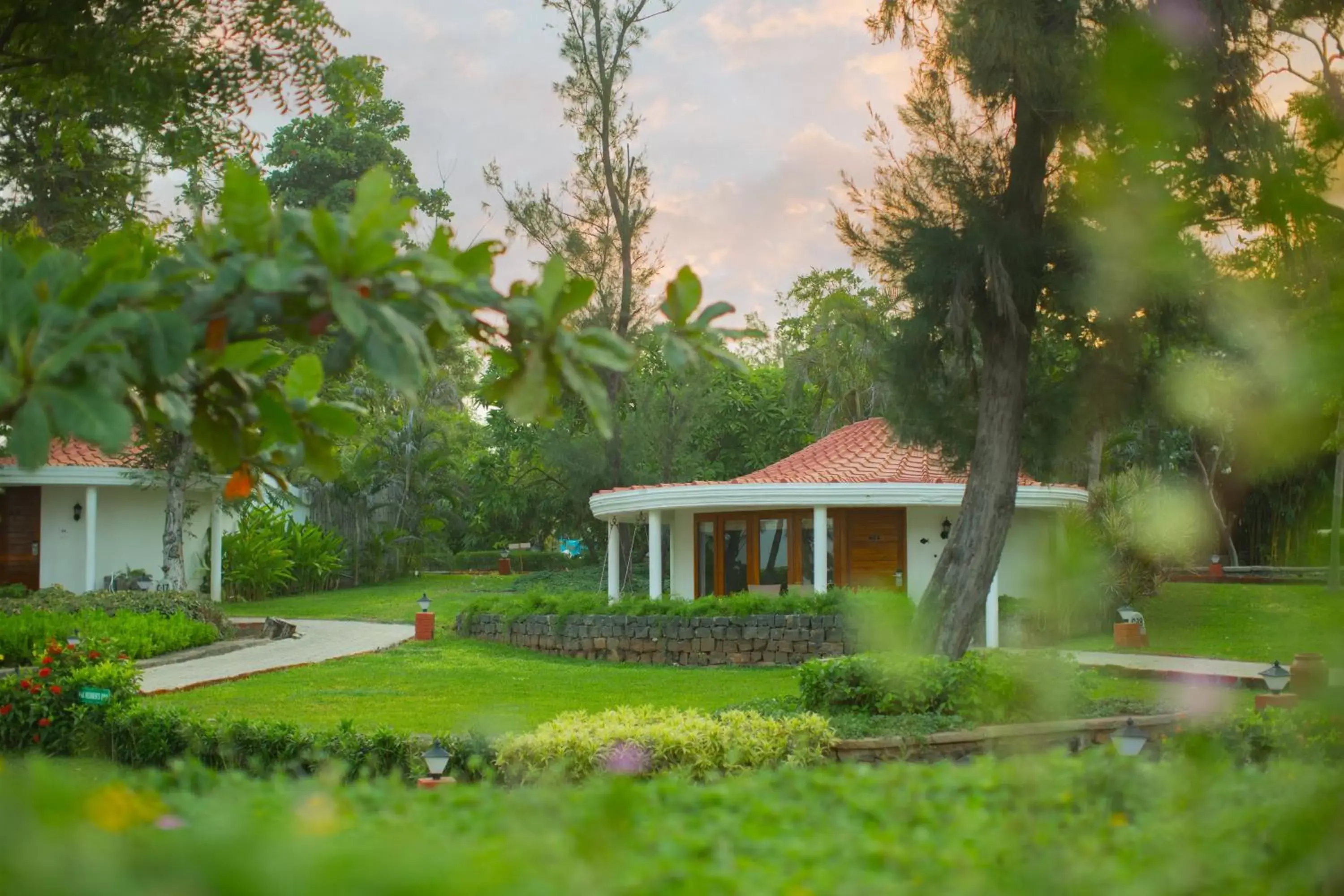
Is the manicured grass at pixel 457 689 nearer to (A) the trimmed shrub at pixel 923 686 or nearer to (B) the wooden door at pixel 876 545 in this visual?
(A) the trimmed shrub at pixel 923 686

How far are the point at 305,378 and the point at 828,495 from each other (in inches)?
651

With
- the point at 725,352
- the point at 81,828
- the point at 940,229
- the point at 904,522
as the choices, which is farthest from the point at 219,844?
the point at 904,522

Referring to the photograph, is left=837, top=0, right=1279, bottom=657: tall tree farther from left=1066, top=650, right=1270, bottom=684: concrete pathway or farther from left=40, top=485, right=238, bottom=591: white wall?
left=40, top=485, right=238, bottom=591: white wall

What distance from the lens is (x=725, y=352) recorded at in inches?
122

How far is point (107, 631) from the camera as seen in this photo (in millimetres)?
17266

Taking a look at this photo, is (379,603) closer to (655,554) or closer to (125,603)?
(125,603)

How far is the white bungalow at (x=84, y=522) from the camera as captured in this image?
78.7 ft

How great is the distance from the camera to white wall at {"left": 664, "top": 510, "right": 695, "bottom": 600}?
22.2 m

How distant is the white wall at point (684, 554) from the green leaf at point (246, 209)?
770 inches

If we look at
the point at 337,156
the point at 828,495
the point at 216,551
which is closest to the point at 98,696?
the point at 828,495

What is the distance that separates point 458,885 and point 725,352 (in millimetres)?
1850

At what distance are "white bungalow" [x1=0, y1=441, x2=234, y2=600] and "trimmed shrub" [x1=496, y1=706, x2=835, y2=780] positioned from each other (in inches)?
699

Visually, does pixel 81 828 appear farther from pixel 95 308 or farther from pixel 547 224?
pixel 547 224

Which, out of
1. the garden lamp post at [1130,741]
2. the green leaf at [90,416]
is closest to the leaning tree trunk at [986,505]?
the garden lamp post at [1130,741]
